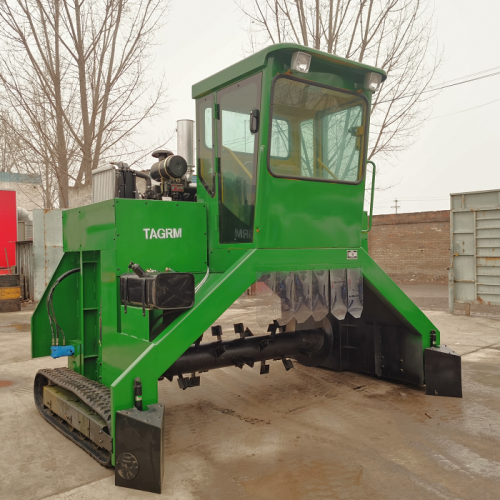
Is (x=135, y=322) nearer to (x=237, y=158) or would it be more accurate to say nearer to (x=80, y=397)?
(x=80, y=397)

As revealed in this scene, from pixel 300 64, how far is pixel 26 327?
8139 millimetres

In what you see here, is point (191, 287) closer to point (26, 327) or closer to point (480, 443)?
point (480, 443)

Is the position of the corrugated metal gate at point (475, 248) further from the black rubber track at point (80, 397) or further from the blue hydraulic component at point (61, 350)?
the black rubber track at point (80, 397)

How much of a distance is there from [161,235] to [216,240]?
51 centimetres

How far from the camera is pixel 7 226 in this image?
1623 centimetres

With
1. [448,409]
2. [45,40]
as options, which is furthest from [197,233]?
[45,40]

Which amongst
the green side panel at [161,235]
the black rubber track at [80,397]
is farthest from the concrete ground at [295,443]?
the green side panel at [161,235]

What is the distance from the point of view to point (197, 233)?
4492 millimetres

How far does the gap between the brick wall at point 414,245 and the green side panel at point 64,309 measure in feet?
52.9

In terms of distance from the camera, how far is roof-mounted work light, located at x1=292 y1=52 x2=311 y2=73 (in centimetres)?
398

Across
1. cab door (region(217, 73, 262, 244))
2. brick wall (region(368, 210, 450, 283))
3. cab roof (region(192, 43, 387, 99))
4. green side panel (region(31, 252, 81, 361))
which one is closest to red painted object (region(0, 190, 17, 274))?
green side panel (region(31, 252, 81, 361))

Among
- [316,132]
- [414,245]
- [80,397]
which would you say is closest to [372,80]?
[316,132]

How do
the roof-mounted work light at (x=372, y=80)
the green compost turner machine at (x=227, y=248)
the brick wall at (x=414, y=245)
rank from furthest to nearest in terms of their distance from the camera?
the brick wall at (x=414, y=245) < the roof-mounted work light at (x=372, y=80) < the green compost turner machine at (x=227, y=248)

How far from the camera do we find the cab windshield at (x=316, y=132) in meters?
4.17
